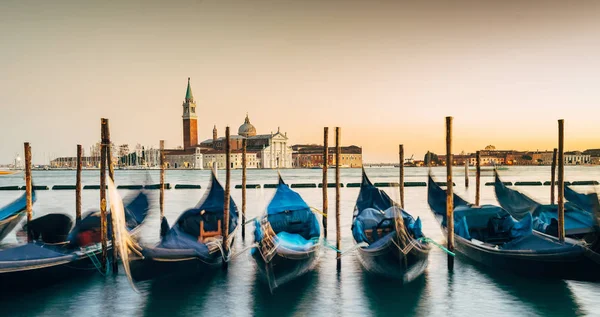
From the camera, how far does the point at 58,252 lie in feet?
24.0

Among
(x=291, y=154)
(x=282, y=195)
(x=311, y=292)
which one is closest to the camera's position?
(x=311, y=292)

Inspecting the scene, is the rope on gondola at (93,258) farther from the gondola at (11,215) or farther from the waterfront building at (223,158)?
the waterfront building at (223,158)

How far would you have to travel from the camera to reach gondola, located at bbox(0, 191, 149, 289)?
6.54 meters

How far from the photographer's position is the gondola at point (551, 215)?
8.90 m

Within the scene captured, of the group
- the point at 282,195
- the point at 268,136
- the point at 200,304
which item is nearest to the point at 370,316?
the point at 200,304

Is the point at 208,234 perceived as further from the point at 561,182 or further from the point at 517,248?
the point at 561,182

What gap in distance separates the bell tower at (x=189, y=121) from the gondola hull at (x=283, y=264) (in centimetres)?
8245

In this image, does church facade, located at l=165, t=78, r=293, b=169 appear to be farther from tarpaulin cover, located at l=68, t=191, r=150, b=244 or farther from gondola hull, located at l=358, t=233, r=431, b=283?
gondola hull, located at l=358, t=233, r=431, b=283

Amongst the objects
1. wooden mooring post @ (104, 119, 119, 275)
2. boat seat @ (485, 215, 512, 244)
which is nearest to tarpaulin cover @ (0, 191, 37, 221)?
wooden mooring post @ (104, 119, 119, 275)

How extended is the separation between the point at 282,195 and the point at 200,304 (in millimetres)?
3357

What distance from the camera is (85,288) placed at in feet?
23.9

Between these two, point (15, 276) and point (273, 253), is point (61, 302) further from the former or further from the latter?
point (273, 253)

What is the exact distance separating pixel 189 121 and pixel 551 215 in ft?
268

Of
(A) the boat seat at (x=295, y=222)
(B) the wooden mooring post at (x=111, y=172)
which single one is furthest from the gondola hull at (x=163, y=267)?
(A) the boat seat at (x=295, y=222)
